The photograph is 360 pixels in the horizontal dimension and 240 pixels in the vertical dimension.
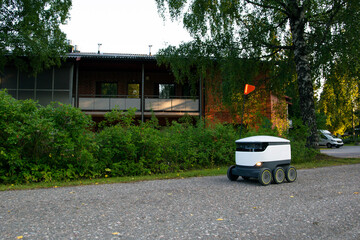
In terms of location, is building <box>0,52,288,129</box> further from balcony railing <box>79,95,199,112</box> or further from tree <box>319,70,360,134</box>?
tree <box>319,70,360,134</box>

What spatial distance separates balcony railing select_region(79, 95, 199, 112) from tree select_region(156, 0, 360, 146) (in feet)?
16.4

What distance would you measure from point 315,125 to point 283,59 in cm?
387

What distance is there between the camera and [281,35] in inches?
558

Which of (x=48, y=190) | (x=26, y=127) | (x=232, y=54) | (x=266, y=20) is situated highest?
(x=266, y=20)

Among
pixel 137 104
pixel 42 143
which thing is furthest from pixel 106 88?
pixel 42 143

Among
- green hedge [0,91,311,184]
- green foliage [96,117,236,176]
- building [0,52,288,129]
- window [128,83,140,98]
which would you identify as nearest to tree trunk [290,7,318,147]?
building [0,52,288,129]

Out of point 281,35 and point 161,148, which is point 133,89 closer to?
point 281,35

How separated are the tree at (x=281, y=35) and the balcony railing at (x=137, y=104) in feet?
16.4

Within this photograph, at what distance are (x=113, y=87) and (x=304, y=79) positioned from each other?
1379cm

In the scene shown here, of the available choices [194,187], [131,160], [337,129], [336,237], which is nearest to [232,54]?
[131,160]

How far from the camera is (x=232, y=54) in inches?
509

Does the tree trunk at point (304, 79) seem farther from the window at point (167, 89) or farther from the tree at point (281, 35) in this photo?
the window at point (167, 89)

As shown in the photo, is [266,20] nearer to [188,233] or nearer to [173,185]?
[173,185]

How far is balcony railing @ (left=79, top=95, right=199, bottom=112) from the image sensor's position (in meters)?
18.1
